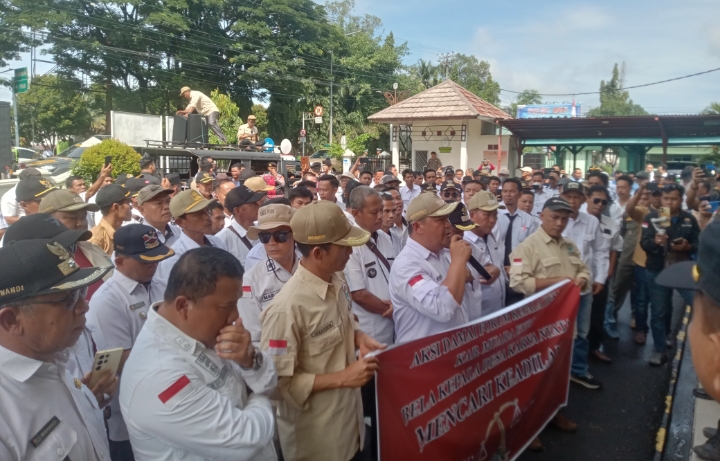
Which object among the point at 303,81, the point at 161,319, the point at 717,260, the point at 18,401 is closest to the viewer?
the point at 717,260

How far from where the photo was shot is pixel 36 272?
1702mm

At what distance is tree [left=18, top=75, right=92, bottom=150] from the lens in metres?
41.1

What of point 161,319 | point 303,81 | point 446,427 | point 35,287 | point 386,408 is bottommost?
Answer: point 446,427

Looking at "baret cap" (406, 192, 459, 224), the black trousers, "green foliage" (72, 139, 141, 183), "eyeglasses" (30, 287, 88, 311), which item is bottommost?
the black trousers

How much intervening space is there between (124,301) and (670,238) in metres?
5.89

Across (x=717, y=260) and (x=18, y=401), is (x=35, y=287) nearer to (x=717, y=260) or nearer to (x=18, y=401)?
(x=18, y=401)

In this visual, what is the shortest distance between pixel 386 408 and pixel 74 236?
5.78 ft

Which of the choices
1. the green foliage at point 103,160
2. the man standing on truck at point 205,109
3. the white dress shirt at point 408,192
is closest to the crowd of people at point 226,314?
the white dress shirt at point 408,192

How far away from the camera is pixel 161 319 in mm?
1897

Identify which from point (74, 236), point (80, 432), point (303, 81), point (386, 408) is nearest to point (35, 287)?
point (80, 432)

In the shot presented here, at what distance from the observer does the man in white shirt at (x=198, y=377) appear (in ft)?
5.74

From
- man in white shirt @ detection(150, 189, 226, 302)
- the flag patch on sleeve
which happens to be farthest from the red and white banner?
man in white shirt @ detection(150, 189, 226, 302)

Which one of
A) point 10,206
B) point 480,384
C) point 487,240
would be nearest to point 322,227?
point 480,384

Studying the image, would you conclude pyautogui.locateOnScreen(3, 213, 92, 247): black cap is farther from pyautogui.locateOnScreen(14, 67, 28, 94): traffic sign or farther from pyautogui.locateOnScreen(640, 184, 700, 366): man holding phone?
pyautogui.locateOnScreen(14, 67, 28, 94): traffic sign
